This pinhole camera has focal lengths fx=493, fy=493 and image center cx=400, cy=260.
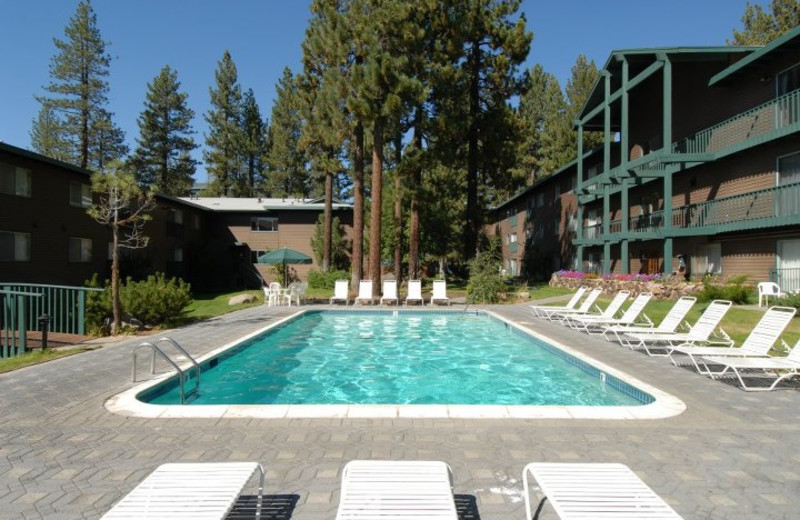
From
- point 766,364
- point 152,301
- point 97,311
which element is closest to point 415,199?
point 152,301

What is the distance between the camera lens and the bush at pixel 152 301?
1272cm

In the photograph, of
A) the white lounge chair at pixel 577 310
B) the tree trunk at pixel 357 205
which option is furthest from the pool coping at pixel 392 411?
the tree trunk at pixel 357 205

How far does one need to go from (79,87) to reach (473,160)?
34.7 metres

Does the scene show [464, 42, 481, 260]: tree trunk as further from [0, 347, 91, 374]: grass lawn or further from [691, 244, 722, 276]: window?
[0, 347, 91, 374]: grass lawn

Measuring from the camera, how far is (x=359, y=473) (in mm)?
2896

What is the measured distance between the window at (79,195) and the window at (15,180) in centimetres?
237

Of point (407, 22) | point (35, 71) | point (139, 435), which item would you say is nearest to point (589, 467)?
point (139, 435)

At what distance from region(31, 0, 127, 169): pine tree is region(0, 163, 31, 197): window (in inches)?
1041

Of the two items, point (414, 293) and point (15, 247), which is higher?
point (15, 247)

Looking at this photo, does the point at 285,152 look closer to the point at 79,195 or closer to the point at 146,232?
the point at 146,232

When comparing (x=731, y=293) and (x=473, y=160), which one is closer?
(x=731, y=293)

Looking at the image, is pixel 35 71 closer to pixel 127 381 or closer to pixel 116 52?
pixel 116 52

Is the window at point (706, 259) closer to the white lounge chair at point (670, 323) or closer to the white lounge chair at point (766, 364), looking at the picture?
the white lounge chair at point (670, 323)

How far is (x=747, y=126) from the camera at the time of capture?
1866 cm
